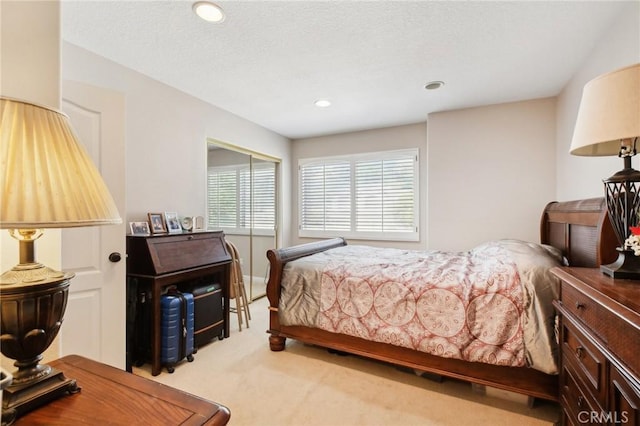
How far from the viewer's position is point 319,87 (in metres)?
2.95

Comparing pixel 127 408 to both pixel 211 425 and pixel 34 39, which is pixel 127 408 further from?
pixel 34 39

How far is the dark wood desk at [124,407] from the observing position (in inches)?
26.1

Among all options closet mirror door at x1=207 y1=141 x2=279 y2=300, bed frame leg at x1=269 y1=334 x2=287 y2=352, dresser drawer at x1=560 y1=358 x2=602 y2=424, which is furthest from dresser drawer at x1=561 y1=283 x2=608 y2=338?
closet mirror door at x1=207 y1=141 x2=279 y2=300

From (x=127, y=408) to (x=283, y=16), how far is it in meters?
2.12

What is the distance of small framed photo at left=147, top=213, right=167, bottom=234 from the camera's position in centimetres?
257

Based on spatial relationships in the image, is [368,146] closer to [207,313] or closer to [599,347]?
[207,313]

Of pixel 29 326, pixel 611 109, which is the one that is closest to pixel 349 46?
pixel 611 109

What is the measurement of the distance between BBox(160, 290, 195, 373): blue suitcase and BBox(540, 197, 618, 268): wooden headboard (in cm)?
280

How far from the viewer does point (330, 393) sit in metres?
2.01

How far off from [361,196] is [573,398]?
3425 millimetres

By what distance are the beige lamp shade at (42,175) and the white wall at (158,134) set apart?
1.81 metres

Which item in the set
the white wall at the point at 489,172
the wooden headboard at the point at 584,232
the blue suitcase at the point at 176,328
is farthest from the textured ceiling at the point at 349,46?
the blue suitcase at the point at 176,328

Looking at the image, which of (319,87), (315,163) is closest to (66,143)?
(319,87)

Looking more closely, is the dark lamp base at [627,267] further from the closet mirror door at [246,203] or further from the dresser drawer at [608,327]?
the closet mirror door at [246,203]
